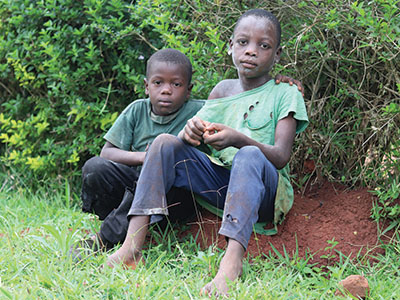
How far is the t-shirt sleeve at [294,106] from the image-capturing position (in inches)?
129

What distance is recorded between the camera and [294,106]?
3279 mm

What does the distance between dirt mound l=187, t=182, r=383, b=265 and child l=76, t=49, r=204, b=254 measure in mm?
443

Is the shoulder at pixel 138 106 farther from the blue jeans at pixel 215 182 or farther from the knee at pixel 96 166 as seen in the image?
the blue jeans at pixel 215 182

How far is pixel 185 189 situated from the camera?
3.33 meters

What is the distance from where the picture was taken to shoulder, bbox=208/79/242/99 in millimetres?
3602

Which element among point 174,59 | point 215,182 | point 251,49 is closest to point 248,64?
point 251,49

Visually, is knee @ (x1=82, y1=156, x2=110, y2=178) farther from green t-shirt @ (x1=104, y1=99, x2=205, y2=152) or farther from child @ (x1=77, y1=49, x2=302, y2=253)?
green t-shirt @ (x1=104, y1=99, x2=205, y2=152)

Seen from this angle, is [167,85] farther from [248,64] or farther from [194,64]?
[248,64]

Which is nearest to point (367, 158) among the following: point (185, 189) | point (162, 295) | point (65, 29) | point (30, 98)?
point (185, 189)

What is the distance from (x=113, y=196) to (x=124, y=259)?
2.17 ft

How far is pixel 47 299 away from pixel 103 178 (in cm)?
104

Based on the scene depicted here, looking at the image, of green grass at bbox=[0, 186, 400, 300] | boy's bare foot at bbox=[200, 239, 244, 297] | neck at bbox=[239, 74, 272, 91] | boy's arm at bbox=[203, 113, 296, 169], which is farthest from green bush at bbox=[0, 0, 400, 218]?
boy's bare foot at bbox=[200, 239, 244, 297]

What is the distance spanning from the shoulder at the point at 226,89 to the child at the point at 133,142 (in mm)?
146

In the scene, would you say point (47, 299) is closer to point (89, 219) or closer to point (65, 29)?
point (89, 219)
